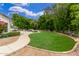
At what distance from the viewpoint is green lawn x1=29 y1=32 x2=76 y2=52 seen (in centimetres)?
189

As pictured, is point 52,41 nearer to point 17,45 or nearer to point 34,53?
point 34,53

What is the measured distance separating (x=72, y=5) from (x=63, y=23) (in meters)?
0.20

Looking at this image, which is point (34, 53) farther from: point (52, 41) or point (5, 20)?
point (5, 20)

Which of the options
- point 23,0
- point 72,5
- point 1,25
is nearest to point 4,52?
point 1,25

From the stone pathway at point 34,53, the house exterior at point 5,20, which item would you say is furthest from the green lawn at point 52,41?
the house exterior at point 5,20

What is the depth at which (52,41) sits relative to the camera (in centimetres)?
190

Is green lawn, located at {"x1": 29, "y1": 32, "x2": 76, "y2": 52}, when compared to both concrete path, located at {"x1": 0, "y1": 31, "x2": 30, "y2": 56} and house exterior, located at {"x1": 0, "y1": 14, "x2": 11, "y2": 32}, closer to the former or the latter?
concrete path, located at {"x1": 0, "y1": 31, "x2": 30, "y2": 56}

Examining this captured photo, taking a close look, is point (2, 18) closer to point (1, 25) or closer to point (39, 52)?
point (1, 25)

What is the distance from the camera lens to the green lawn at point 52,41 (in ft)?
6.22

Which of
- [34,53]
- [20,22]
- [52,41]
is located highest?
[20,22]

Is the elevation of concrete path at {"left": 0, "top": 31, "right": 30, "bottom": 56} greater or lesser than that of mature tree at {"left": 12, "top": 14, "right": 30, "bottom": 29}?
lesser

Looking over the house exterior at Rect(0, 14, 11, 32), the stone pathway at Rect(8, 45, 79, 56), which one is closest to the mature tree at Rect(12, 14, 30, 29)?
the house exterior at Rect(0, 14, 11, 32)

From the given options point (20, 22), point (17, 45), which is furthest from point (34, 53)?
point (20, 22)

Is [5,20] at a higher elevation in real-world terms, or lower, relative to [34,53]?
higher
